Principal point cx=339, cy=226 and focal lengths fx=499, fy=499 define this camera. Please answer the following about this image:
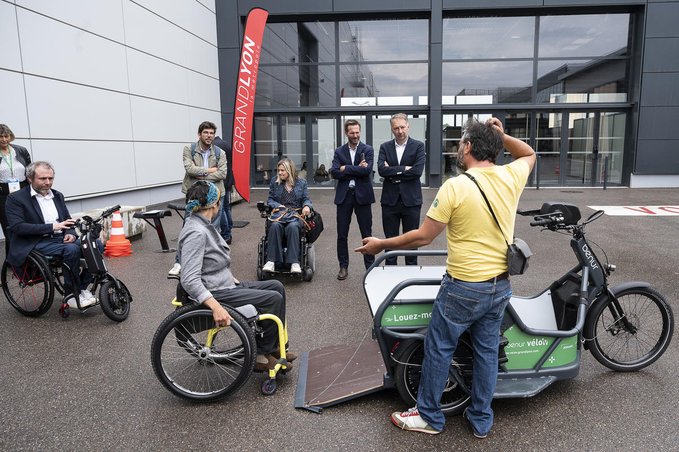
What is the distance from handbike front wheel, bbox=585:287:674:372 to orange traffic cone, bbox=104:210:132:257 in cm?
643

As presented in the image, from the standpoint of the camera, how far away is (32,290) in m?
4.82

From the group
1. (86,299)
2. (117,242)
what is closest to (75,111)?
(117,242)

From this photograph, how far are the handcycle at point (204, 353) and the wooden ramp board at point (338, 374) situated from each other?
0.23 meters

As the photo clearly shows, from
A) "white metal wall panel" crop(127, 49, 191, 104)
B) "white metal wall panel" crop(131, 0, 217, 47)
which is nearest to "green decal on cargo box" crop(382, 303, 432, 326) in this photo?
"white metal wall panel" crop(127, 49, 191, 104)

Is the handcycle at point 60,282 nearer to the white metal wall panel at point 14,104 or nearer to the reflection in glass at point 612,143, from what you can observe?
the white metal wall panel at point 14,104

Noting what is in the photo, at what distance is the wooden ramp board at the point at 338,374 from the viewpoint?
3.17 meters

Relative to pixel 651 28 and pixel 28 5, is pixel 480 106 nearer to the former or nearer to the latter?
pixel 651 28

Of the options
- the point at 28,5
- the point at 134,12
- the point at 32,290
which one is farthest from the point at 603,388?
the point at 134,12

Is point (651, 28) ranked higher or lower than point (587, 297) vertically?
higher

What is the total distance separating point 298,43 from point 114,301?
13731mm

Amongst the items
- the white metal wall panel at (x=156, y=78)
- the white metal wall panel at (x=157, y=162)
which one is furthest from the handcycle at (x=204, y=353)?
the white metal wall panel at (x=156, y=78)

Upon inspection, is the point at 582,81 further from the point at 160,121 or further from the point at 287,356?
the point at 287,356

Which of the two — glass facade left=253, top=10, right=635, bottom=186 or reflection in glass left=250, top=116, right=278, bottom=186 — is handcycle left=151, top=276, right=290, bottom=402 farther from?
reflection in glass left=250, top=116, right=278, bottom=186

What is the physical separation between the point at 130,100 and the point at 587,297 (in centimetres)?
1089
